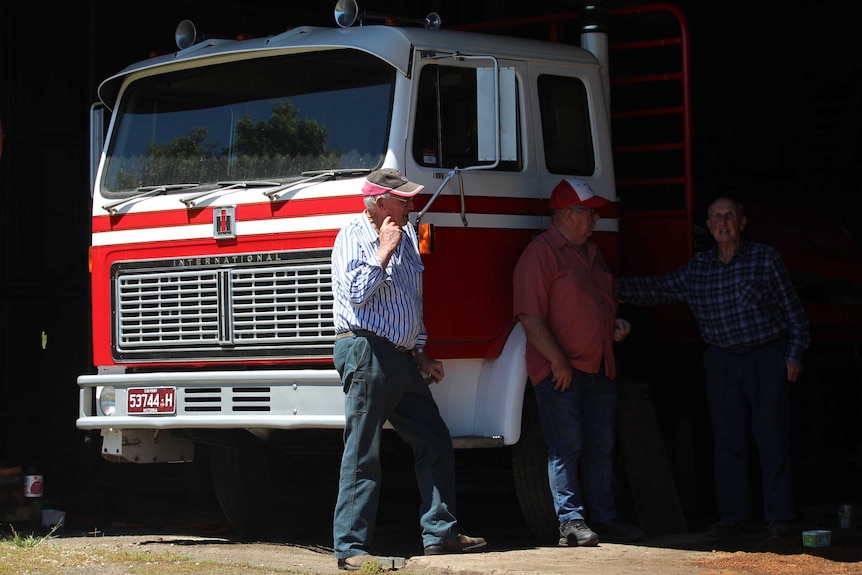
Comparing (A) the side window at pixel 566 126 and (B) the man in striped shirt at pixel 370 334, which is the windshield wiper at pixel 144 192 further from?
(A) the side window at pixel 566 126

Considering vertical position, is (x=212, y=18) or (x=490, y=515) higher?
(x=212, y=18)

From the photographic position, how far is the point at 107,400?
8641mm

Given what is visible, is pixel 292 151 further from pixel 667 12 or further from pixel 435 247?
pixel 667 12

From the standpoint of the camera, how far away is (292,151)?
8.24 meters

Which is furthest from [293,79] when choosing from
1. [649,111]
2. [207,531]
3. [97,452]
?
[97,452]

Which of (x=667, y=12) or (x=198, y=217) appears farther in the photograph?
(x=667, y=12)

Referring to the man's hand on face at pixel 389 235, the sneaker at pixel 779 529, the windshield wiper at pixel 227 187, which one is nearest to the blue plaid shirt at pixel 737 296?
the sneaker at pixel 779 529

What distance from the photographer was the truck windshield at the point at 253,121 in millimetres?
8094

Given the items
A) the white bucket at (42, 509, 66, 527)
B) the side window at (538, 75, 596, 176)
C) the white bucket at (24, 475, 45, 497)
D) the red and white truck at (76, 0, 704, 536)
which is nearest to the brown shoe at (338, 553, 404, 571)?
the red and white truck at (76, 0, 704, 536)

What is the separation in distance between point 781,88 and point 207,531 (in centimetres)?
693

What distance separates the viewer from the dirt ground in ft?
24.0

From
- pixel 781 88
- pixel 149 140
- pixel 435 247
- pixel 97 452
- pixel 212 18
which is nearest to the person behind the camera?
pixel 435 247

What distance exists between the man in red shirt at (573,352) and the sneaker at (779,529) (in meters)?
0.77

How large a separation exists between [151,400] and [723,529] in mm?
3338
